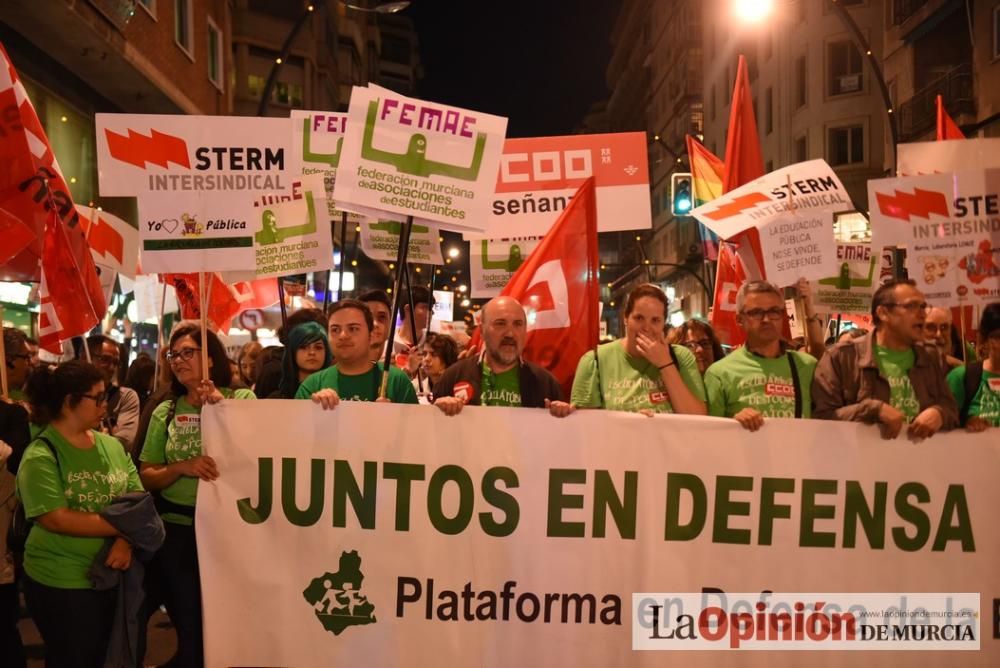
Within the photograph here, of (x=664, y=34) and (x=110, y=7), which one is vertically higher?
(x=664, y=34)

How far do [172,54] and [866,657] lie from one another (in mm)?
19253

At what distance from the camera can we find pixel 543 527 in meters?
4.65

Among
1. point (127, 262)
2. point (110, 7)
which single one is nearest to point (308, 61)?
point (110, 7)

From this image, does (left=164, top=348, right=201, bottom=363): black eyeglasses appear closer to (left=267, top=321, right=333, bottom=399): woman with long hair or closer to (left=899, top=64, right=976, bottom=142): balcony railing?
(left=267, top=321, right=333, bottom=399): woman with long hair

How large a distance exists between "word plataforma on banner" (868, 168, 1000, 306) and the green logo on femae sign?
14.3 ft

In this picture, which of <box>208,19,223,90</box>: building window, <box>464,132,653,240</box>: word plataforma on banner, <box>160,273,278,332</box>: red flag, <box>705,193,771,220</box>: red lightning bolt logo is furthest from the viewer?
<box>208,19,223,90</box>: building window

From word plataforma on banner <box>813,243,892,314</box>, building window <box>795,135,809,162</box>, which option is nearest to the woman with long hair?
word plataforma on banner <box>813,243,892,314</box>

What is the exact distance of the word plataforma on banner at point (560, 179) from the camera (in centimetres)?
757

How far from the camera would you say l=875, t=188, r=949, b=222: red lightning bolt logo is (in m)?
6.57

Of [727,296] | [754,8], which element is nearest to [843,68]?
[754,8]

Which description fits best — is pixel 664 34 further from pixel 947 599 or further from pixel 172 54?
pixel 947 599

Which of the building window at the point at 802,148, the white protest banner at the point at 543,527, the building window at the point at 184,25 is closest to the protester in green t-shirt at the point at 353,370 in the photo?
the white protest banner at the point at 543,527

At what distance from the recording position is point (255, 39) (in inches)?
1556

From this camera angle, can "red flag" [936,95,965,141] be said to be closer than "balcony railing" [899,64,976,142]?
Yes
